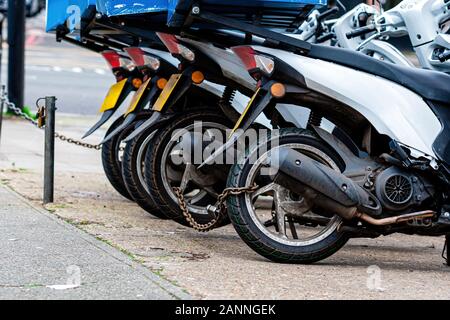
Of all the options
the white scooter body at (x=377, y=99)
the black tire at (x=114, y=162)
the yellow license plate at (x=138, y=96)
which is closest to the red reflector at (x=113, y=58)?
the black tire at (x=114, y=162)

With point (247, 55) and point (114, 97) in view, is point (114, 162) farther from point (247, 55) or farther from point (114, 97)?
point (247, 55)

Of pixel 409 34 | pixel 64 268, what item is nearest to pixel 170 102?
pixel 64 268

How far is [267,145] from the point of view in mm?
6273

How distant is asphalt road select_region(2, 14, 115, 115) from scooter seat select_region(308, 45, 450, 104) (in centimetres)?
1232

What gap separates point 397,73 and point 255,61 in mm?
804

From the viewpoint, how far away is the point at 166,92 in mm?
7379

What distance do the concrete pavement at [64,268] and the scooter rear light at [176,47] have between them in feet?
4.10

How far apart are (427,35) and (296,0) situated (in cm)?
190

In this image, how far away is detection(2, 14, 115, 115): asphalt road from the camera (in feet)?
65.7

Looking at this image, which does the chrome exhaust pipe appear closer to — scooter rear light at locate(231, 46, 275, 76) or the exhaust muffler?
the exhaust muffler

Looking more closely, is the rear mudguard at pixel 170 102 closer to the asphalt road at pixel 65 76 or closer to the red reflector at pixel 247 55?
the red reflector at pixel 247 55

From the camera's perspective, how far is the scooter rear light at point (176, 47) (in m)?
6.96

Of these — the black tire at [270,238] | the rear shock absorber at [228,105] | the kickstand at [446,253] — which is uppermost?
the rear shock absorber at [228,105]
